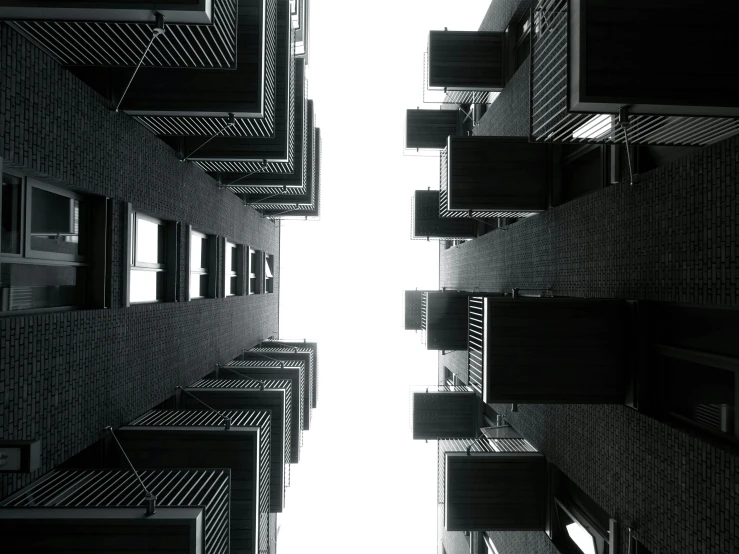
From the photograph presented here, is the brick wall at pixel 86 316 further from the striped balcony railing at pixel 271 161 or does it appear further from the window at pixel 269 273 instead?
the window at pixel 269 273

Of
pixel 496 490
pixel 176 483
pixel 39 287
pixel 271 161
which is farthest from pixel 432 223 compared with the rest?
pixel 39 287

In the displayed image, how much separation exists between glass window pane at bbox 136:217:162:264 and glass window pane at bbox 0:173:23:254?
420 centimetres

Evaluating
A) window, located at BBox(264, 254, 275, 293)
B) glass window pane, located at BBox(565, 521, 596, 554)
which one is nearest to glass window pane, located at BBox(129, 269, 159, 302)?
window, located at BBox(264, 254, 275, 293)

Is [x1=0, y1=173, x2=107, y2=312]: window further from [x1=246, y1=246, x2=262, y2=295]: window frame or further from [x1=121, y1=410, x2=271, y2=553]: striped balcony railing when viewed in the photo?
[x1=246, y1=246, x2=262, y2=295]: window frame

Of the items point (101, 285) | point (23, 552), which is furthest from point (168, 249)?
point (23, 552)

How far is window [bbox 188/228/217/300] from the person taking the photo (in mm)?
16773

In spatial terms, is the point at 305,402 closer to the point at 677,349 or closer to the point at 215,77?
the point at 215,77

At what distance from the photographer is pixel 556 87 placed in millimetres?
8219

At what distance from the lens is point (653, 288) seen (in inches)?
347

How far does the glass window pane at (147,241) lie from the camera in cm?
1279

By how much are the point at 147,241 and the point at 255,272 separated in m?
12.2

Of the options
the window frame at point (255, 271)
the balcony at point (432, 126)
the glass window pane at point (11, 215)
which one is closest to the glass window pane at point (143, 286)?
the glass window pane at point (11, 215)

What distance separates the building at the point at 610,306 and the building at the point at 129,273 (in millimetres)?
6613

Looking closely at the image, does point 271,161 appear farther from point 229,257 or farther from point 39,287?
point 39,287
